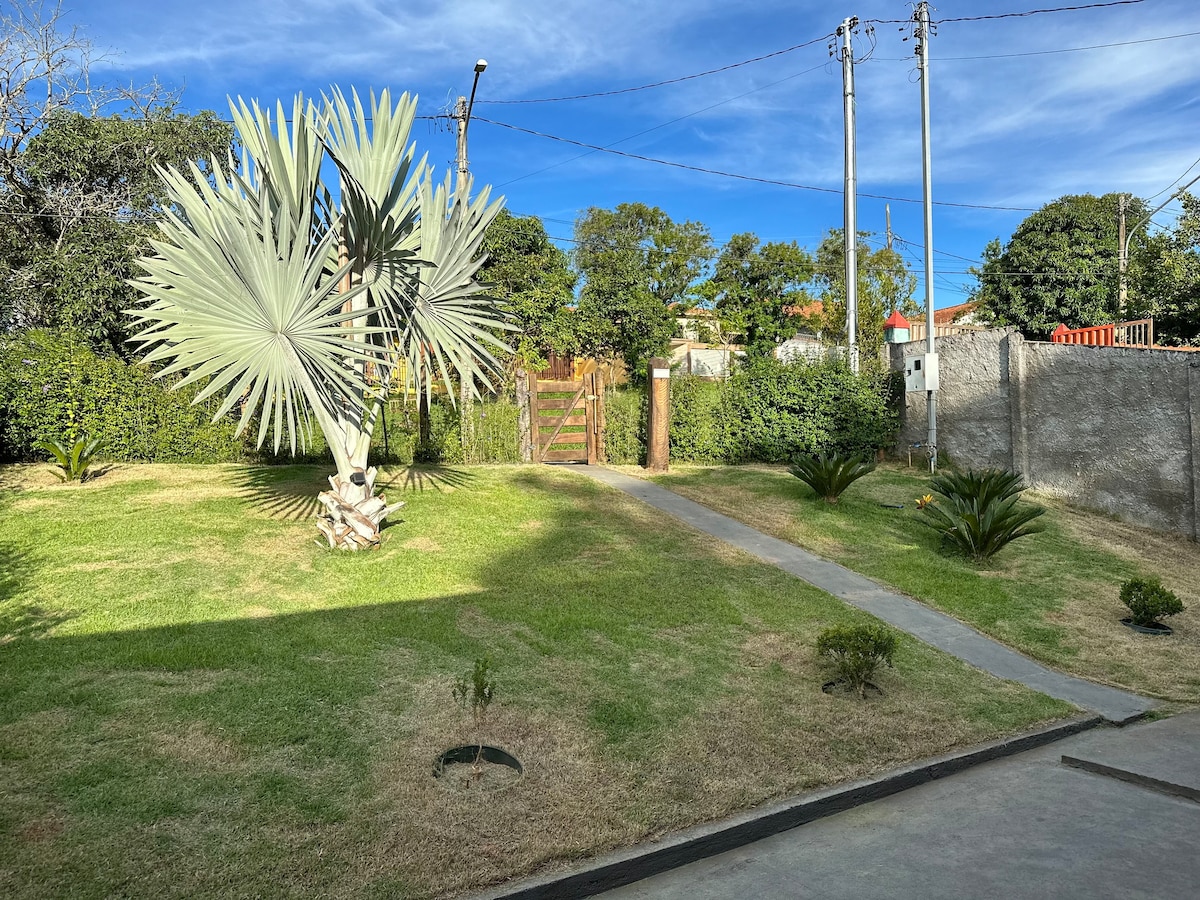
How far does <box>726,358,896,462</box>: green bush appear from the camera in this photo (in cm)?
1644

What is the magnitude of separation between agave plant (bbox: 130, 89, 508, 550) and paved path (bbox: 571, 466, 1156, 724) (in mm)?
4028

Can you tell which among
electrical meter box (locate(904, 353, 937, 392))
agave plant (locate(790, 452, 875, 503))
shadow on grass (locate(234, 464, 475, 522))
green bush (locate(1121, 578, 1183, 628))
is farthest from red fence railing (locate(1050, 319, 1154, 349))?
shadow on grass (locate(234, 464, 475, 522))

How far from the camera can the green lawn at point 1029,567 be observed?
7105mm

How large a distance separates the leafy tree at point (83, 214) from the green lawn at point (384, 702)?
8767mm

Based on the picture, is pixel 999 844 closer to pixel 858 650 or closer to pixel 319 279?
pixel 858 650

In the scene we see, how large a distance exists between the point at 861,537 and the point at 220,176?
8.64 metres

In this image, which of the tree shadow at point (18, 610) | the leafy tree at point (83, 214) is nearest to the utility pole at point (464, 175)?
the leafy tree at point (83, 214)

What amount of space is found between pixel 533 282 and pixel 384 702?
64.1 feet

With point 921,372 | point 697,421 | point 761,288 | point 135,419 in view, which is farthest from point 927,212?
point 761,288

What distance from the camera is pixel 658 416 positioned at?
1477 centimetres

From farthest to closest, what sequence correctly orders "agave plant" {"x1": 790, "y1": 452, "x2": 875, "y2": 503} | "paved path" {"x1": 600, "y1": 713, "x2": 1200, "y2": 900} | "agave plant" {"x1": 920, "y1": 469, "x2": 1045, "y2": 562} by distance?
"agave plant" {"x1": 790, "y1": 452, "x2": 875, "y2": 503}, "agave plant" {"x1": 920, "y1": 469, "x2": 1045, "y2": 562}, "paved path" {"x1": 600, "y1": 713, "x2": 1200, "y2": 900}

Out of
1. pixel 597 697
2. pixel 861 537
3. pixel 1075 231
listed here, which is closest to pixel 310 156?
pixel 597 697

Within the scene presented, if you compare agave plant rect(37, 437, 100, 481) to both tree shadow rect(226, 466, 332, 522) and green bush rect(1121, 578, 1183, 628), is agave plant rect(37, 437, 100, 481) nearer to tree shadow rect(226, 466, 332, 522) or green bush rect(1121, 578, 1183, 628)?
tree shadow rect(226, 466, 332, 522)

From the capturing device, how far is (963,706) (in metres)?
5.77
